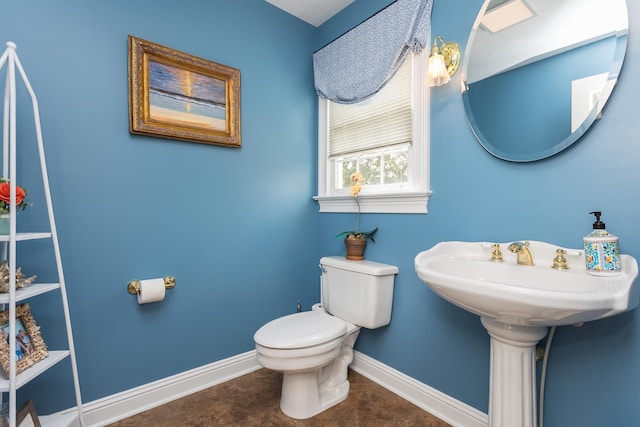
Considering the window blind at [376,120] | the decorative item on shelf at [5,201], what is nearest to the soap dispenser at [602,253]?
the window blind at [376,120]

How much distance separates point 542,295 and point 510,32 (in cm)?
114

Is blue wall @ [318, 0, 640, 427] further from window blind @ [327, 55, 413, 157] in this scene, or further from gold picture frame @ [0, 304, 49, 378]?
gold picture frame @ [0, 304, 49, 378]

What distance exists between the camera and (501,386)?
1.09 meters

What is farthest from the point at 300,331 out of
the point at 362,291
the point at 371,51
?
the point at 371,51

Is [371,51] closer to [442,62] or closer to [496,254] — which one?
[442,62]

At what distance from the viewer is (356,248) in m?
1.86

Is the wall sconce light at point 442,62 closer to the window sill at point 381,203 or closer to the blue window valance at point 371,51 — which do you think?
the blue window valance at point 371,51

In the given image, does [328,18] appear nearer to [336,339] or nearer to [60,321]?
[336,339]

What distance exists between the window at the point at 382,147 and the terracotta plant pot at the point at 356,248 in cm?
21

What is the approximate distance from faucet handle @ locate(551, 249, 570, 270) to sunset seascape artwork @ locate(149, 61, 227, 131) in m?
1.73

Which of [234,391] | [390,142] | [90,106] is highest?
[90,106]

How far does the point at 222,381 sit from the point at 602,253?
1.94 meters

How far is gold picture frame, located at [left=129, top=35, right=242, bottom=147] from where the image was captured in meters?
1.53

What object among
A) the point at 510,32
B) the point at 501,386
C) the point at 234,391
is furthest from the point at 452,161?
the point at 234,391
